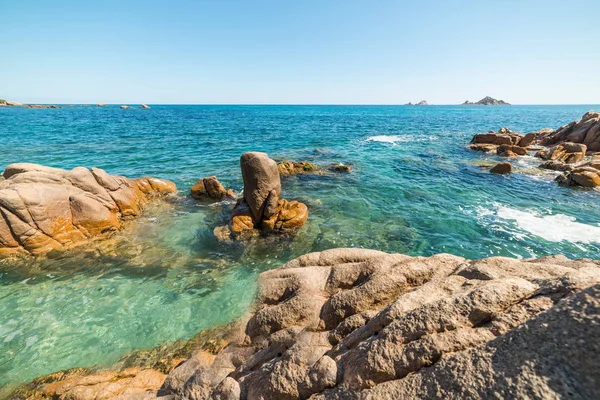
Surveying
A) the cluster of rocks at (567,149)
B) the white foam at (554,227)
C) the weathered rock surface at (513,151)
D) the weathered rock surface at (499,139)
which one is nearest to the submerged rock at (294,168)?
the white foam at (554,227)

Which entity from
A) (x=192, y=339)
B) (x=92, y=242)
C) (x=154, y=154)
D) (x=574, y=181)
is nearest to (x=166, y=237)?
(x=92, y=242)

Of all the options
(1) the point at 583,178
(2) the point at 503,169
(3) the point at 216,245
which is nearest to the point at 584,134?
(2) the point at 503,169

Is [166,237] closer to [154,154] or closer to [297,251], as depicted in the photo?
[297,251]

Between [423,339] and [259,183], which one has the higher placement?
[423,339]

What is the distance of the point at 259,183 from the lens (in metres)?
13.0

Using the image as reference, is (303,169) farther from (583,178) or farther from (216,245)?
(583,178)

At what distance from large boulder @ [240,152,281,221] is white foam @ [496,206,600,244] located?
12.9m

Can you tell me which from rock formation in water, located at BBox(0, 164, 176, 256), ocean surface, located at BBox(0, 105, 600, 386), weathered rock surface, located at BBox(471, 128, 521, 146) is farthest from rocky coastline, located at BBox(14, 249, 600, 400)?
weathered rock surface, located at BBox(471, 128, 521, 146)

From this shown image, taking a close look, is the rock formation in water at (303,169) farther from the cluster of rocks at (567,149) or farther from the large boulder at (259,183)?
the cluster of rocks at (567,149)

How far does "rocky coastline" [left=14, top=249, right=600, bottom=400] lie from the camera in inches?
90.3

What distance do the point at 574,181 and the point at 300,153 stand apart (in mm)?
24546

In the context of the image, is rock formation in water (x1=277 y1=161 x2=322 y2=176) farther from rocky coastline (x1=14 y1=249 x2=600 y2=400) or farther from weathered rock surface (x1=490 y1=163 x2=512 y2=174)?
rocky coastline (x1=14 y1=249 x2=600 y2=400)

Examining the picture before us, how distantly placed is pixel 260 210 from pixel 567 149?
34539 mm

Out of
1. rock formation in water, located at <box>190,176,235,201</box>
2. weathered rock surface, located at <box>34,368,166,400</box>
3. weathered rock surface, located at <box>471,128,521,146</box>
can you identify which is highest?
weathered rock surface, located at <box>471,128,521,146</box>
